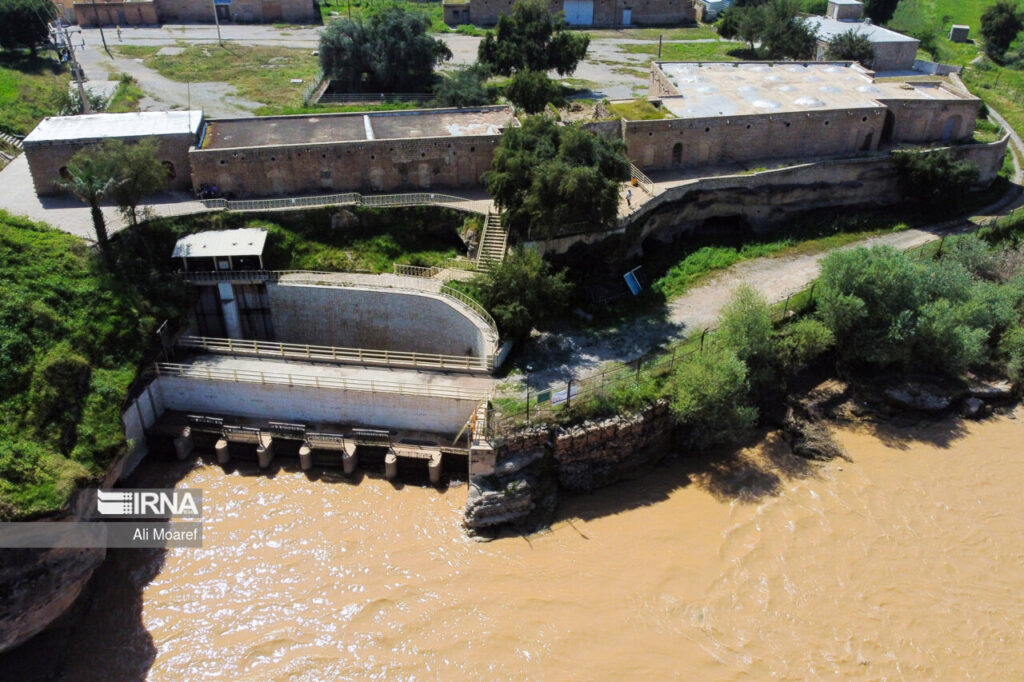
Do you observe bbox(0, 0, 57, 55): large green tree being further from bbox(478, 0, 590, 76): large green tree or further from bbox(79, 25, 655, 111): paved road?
bbox(478, 0, 590, 76): large green tree

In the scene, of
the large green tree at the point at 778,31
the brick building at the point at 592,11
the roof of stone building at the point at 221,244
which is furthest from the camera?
the brick building at the point at 592,11

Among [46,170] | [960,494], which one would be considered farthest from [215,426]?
[960,494]

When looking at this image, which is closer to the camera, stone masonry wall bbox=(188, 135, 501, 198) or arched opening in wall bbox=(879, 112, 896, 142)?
stone masonry wall bbox=(188, 135, 501, 198)

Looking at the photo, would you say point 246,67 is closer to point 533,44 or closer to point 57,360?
point 533,44

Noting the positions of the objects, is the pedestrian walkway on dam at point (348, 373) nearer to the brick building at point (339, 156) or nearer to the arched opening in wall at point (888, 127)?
the brick building at point (339, 156)

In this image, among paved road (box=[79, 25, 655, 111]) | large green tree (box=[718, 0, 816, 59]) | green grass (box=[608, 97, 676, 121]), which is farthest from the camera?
large green tree (box=[718, 0, 816, 59])

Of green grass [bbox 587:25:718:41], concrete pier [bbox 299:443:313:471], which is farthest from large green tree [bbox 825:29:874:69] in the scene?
concrete pier [bbox 299:443:313:471]

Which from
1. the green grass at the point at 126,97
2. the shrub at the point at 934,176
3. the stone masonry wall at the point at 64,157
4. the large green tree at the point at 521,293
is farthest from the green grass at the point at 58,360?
the shrub at the point at 934,176
